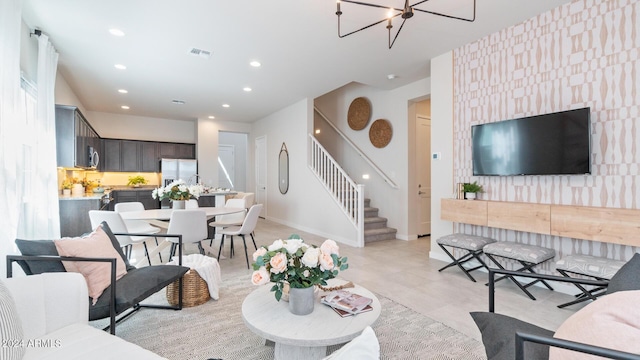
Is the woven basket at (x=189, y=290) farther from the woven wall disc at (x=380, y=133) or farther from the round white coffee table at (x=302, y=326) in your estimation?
the woven wall disc at (x=380, y=133)

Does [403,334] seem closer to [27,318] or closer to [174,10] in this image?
[27,318]

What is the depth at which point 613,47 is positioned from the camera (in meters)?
2.81

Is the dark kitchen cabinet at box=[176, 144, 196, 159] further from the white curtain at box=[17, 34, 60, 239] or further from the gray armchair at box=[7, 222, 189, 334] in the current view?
the gray armchair at box=[7, 222, 189, 334]

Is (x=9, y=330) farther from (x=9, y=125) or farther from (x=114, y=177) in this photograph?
(x=114, y=177)

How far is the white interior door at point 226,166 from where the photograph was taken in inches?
448

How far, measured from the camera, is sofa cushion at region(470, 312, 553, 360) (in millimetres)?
1281

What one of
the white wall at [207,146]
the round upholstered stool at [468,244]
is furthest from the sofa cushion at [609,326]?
the white wall at [207,146]

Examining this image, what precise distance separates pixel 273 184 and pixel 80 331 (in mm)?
6843

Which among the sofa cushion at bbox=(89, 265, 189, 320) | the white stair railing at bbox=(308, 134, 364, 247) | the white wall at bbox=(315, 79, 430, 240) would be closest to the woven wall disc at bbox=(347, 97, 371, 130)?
the white wall at bbox=(315, 79, 430, 240)

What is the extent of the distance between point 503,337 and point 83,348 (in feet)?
6.29

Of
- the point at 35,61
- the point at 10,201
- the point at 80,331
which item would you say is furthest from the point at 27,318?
the point at 35,61

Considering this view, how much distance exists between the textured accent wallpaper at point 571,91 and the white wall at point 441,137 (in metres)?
0.25

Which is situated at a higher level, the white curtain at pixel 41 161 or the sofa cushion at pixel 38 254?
the white curtain at pixel 41 161

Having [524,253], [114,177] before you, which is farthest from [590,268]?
[114,177]
